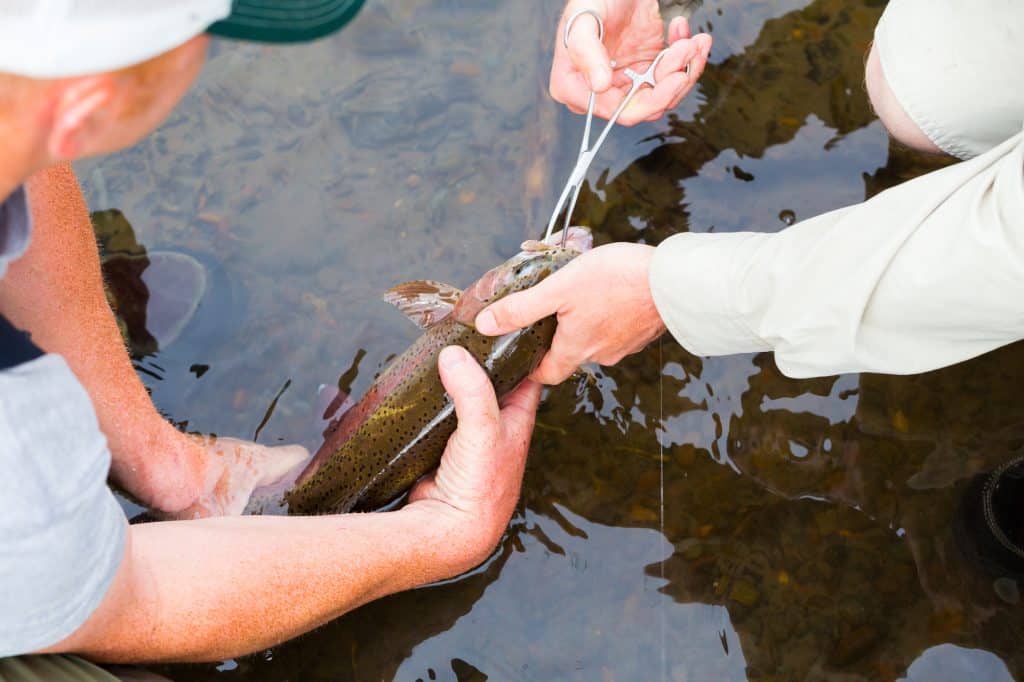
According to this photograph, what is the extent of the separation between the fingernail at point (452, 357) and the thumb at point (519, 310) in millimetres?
131

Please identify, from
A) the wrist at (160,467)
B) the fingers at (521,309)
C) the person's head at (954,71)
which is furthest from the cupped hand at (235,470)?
the person's head at (954,71)

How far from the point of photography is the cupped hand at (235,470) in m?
3.33

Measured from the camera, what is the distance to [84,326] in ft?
9.77

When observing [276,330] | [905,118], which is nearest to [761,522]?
[905,118]

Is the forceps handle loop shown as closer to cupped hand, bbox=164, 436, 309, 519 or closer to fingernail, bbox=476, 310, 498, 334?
fingernail, bbox=476, 310, 498, 334

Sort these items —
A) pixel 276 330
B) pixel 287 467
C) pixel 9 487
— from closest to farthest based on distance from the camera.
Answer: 1. pixel 9 487
2. pixel 287 467
3. pixel 276 330

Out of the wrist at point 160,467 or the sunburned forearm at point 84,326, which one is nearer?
the sunburned forearm at point 84,326

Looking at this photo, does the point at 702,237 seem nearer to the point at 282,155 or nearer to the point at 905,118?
the point at 905,118

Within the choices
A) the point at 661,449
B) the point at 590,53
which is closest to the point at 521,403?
the point at 661,449

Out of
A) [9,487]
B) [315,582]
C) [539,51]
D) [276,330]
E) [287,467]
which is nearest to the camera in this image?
[9,487]

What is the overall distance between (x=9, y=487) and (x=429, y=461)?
1.77m

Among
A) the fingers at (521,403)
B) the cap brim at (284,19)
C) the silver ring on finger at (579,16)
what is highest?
the cap brim at (284,19)

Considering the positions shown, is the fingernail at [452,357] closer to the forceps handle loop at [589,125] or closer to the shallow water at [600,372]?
the forceps handle loop at [589,125]

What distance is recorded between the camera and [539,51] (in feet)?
13.5
